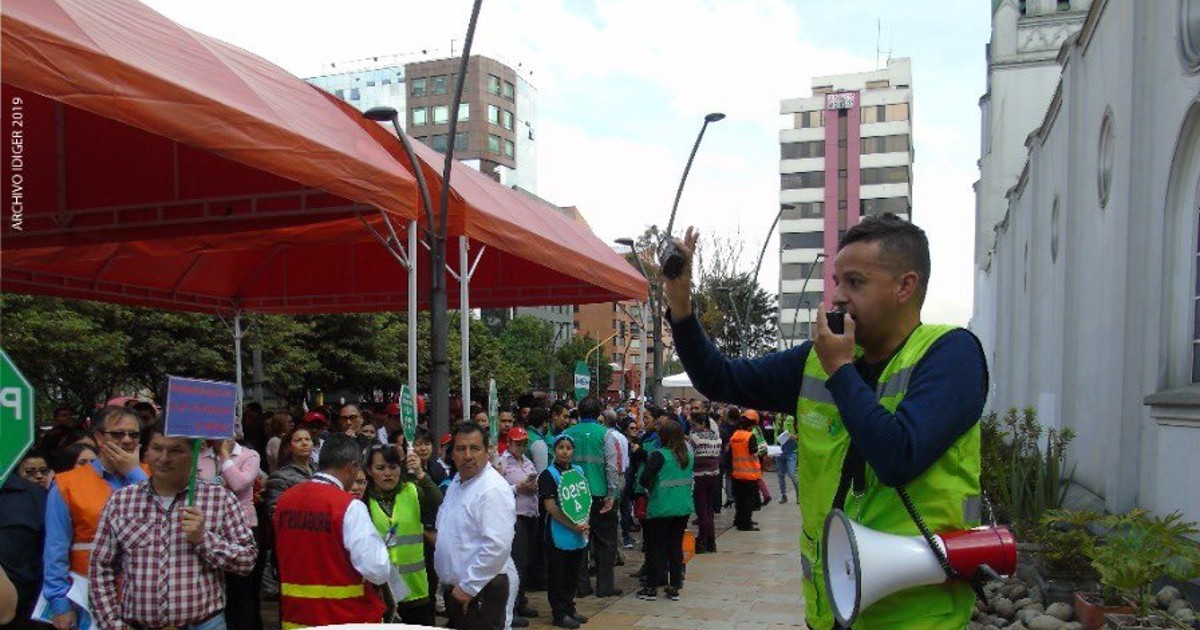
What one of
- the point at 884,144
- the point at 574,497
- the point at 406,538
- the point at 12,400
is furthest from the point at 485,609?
the point at 884,144

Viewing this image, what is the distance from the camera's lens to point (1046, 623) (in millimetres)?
6980

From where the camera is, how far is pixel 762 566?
12.3 meters

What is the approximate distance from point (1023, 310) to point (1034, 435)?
383 inches

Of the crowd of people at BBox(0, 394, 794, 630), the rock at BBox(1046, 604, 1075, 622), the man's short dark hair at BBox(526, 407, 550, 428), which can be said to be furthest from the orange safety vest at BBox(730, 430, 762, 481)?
the rock at BBox(1046, 604, 1075, 622)

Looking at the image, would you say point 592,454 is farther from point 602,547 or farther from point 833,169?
point 833,169

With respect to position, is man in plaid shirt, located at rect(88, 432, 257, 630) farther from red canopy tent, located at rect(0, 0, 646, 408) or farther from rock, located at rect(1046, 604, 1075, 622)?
rock, located at rect(1046, 604, 1075, 622)

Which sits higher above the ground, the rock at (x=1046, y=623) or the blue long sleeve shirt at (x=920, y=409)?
the blue long sleeve shirt at (x=920, y=409)

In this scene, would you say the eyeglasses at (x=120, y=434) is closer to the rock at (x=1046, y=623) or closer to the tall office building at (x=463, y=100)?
Answer: the rock at (x=1046, y=623)

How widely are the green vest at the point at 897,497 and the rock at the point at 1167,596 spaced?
538cm

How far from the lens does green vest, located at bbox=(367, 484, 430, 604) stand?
6.21 metres

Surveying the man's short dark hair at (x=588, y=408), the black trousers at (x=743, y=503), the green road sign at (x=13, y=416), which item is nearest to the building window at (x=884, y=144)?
the black trousers at (x=743, y=503)

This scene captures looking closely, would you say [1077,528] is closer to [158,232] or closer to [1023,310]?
[158,232]

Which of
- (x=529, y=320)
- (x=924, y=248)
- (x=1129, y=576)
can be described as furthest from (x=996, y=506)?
(x=529, y=320)

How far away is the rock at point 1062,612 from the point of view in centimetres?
719
